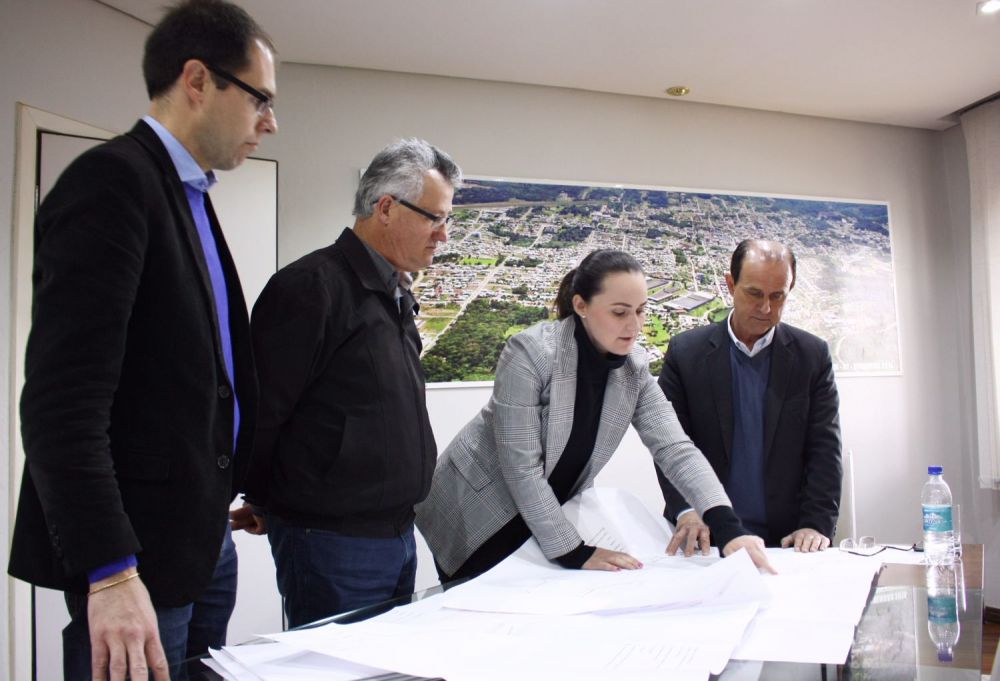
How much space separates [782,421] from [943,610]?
2.63ft

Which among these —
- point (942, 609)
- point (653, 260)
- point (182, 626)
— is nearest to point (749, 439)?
point (942, 609)

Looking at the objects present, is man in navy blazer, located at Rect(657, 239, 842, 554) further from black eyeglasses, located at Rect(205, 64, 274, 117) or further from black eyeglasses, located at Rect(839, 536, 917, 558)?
black eyeglasses, located at Rect(205, 64, 274, 117)

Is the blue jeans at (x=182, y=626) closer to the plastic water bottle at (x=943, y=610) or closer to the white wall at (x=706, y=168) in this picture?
the plastic water bottle at (x=943, y=610)

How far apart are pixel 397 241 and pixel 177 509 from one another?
30.8 inches

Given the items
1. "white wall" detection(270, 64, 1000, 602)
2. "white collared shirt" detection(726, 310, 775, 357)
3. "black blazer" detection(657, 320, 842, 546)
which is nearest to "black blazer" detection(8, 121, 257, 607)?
"black blazer" detection(657, 320, 842, 546)

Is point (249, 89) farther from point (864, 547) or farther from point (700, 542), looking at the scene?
point (864, 547)

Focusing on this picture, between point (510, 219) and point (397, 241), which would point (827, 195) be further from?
point (397, 241)

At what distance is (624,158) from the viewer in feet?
13.9

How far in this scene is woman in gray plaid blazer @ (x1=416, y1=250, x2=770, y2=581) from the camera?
1.62 m

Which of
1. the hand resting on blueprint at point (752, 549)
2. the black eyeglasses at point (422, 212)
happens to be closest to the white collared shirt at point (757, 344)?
the hand resting on blueprint at point (752, 549)

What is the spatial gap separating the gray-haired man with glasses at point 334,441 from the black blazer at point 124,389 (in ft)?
1.02

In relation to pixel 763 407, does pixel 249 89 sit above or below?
above

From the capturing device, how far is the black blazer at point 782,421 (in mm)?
1965

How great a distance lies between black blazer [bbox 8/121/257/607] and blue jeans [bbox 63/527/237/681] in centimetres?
5
